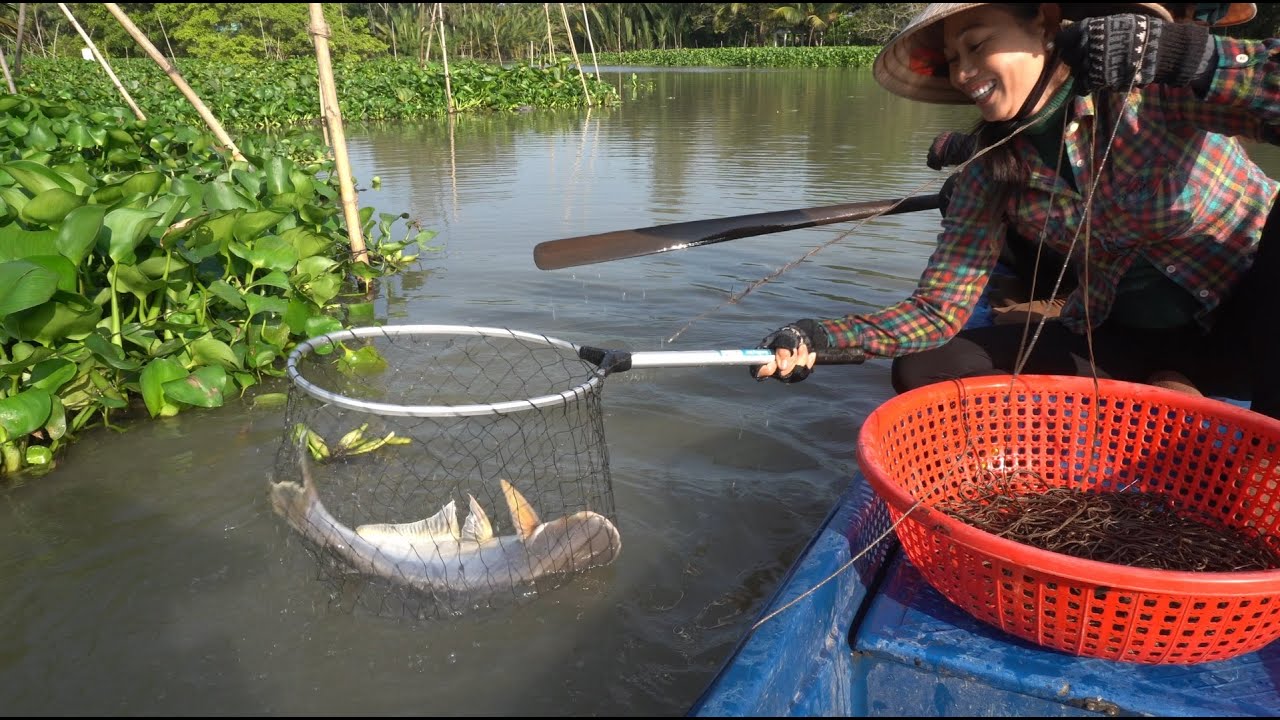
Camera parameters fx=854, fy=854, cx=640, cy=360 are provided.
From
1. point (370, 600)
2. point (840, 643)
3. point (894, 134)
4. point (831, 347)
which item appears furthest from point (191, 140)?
point (894, 134)

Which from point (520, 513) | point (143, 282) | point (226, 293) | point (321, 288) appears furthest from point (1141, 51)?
point (321, 288)

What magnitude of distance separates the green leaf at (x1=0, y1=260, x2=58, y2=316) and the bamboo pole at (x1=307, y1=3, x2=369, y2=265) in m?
1.74

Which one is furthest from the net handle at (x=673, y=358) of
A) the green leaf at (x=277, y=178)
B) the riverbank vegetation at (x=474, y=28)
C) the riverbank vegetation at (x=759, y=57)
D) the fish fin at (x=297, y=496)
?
the riverbank vegetation at (x=759, y=57)

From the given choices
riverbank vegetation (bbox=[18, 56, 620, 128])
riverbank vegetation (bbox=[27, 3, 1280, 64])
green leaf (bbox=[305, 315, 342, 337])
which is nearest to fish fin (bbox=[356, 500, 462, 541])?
green leaf (bbox=[305, 315, 342, 337])

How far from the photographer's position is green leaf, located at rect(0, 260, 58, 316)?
2.38 metres

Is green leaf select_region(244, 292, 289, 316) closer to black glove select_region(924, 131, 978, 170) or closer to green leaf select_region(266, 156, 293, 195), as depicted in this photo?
green leaf select_region(266, 156, 293, 195)

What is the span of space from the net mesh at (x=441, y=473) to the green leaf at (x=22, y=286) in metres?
0.72

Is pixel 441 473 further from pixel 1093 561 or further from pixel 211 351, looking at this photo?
pixel 1093 561

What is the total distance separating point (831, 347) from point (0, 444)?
8.50 ft

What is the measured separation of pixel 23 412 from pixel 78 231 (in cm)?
57

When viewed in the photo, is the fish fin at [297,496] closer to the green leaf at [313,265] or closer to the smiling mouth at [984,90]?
the green leaf at [313,265]

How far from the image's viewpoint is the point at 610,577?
7.57ft

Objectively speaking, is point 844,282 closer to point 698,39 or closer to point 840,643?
point 840,643

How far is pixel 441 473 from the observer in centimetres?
290
